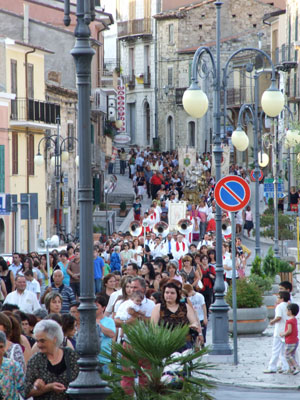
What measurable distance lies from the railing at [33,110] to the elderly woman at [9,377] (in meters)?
37.4

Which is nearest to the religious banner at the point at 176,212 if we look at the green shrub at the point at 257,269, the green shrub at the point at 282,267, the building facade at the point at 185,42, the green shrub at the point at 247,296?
the green shrub at the point at 282,267

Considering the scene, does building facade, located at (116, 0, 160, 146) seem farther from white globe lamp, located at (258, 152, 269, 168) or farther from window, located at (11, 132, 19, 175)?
white globe lamp, located at (258, 152, 269, 168)

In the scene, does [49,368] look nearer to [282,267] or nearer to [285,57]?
[282,267]

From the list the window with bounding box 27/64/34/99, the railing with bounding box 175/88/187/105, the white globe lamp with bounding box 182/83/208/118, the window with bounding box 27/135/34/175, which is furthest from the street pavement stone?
the railing with bounding box 175/88/187/105

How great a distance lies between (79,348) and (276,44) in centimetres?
6665

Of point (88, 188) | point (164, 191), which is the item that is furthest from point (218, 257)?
point (164, 191)

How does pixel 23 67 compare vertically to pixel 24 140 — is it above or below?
above

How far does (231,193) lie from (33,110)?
3122cm

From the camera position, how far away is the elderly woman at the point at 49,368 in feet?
30.8

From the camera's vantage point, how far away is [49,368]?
948 centimetres

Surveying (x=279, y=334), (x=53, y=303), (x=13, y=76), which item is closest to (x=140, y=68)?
(x=13, y=76)

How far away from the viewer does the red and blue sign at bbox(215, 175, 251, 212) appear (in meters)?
17.3

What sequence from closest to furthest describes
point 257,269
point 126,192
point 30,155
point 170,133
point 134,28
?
point 257,269 → point 30,155 → point 126,192 → point 170,133 → point 134,28

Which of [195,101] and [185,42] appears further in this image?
[185,42]
